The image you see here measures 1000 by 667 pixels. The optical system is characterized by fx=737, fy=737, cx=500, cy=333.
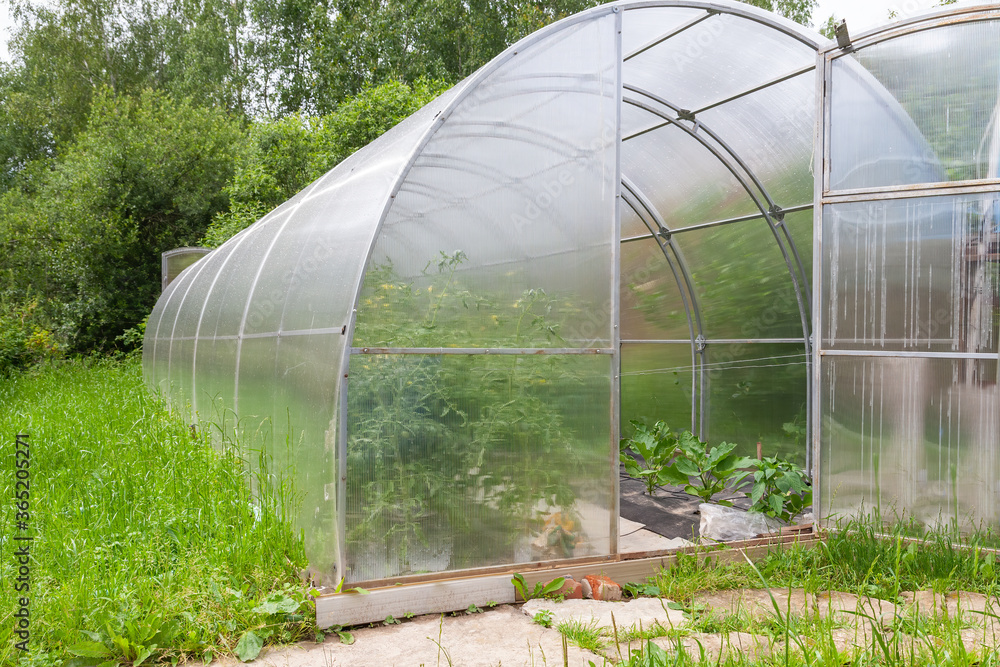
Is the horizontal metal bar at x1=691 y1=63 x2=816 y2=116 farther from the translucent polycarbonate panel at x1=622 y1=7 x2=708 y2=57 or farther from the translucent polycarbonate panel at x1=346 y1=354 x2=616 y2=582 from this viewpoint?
the translucent polycarbonate panel at x1=346 y1=354 x2=616 y2=582

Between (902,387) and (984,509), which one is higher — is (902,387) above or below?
above

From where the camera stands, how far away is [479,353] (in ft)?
12.7

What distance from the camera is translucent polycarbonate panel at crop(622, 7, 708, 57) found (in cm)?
533

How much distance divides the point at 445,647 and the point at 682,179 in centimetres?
549

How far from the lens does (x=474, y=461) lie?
3.81m

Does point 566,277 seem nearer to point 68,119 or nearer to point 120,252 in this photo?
point 120,252

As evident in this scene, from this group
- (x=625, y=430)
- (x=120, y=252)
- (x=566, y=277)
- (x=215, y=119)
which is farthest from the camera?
(x=215, y=119)

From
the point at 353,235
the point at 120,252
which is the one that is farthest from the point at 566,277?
the point at 120,252

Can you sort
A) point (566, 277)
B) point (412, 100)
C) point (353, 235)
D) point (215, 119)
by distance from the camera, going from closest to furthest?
point (353, 235) → point (566, 277) → point (412, 100) → point (215, 119)

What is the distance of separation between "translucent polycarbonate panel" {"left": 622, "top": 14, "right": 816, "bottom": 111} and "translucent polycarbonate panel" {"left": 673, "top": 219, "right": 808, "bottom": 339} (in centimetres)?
140

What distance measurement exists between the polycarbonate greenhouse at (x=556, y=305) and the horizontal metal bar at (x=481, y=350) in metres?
0.01

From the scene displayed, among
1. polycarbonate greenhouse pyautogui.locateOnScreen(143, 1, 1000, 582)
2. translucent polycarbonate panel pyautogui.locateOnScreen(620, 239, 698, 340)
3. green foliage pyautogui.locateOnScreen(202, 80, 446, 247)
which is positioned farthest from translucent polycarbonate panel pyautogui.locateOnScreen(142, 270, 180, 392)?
translucent polycarbonate panel pyautogui.locateOnScreen(620, 239, 698, 340)

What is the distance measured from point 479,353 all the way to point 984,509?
3018mm

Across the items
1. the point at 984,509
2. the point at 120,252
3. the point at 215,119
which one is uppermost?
the point at 215,119
